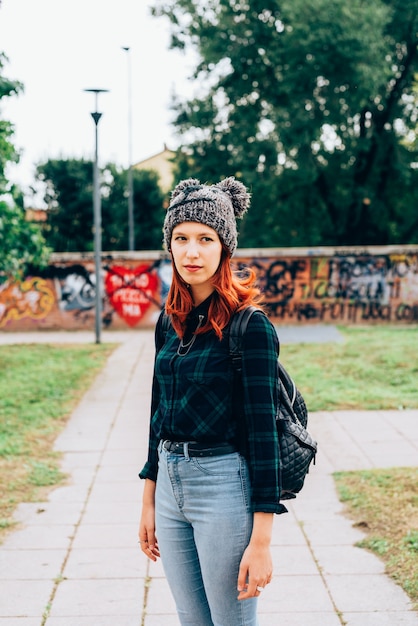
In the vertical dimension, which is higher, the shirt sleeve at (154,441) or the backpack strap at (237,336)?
the backpack strap at (237,336)

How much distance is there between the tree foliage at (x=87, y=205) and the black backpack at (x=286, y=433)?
26576mm

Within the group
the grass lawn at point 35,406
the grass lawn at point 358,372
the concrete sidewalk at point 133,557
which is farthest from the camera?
the grass lawn at point 358,372

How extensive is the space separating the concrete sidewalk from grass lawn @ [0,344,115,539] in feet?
0.67

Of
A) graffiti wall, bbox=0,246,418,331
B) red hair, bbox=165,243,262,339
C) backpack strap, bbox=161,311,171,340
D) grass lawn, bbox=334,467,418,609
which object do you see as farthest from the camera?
graffiti wall, bbox=0,246,418,331

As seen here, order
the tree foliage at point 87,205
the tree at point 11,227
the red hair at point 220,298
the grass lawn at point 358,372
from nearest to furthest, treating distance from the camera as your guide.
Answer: the red hair at point 220,298 → the grass lawn at point 358,372 → the tree at point 11,227 → the tree foliage at point 87,205

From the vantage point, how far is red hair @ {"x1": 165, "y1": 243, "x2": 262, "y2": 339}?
2.07 meters

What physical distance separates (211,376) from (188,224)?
48 centimetres

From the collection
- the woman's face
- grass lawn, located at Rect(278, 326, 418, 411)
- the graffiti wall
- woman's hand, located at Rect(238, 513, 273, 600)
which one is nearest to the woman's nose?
the woman's face

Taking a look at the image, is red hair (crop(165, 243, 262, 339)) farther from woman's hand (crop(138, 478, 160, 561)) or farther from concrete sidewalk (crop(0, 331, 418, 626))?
concrete sidewalk (crop(0, 331, 418, 626))

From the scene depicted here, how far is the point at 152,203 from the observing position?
30.2 meters

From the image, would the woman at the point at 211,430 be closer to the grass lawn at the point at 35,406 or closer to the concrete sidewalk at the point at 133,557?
the concrete sidewalk at the point at 133,557

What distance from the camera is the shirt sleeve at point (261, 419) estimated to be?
197cm

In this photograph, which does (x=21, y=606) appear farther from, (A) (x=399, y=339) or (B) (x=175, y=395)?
(A) (x=399, y=339)

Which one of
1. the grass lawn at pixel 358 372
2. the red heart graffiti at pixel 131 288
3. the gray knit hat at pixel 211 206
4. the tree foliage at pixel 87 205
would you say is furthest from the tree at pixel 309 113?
the gray knit hat at pixel 211 206
